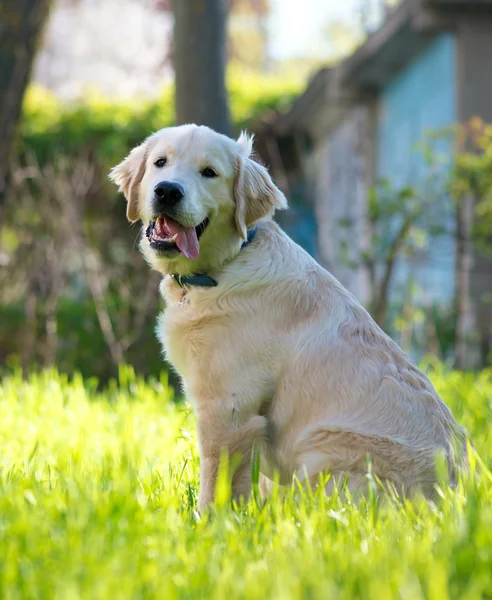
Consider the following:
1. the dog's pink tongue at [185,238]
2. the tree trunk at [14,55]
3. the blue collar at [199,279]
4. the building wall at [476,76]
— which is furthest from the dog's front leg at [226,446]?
the building wall at [476,76]

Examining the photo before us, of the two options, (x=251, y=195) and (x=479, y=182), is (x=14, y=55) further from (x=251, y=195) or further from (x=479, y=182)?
(x=479, y=182)

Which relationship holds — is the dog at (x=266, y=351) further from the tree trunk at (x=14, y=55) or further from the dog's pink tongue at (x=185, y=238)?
the tree trunk at (x=14, y=55)

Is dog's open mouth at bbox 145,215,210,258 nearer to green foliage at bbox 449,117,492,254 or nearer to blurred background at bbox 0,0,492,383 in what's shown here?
blurred background at bbox 0,0,492,383

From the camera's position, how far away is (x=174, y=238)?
11.5ft

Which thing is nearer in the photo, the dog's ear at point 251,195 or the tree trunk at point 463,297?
the dog's ear at point 251,195

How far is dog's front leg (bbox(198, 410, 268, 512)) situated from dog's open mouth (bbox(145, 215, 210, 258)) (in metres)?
0.67

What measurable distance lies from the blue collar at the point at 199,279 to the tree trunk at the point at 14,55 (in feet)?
11.1

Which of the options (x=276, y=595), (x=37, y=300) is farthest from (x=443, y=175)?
(x=276, y=595)

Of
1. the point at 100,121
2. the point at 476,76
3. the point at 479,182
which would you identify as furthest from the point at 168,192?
the point at 100,121

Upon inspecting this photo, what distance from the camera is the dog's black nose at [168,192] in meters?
3.38

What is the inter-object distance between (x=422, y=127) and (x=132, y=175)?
7.55 meters

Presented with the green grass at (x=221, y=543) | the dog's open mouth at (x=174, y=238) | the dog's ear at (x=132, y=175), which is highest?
the dog's ear at (x=132, y=175)

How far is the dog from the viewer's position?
10.3 feet

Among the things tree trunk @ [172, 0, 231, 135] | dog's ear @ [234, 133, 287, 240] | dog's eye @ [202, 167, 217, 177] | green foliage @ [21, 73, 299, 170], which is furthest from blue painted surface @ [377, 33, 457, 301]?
dog's eye @ [202, 167, 217, 177]
